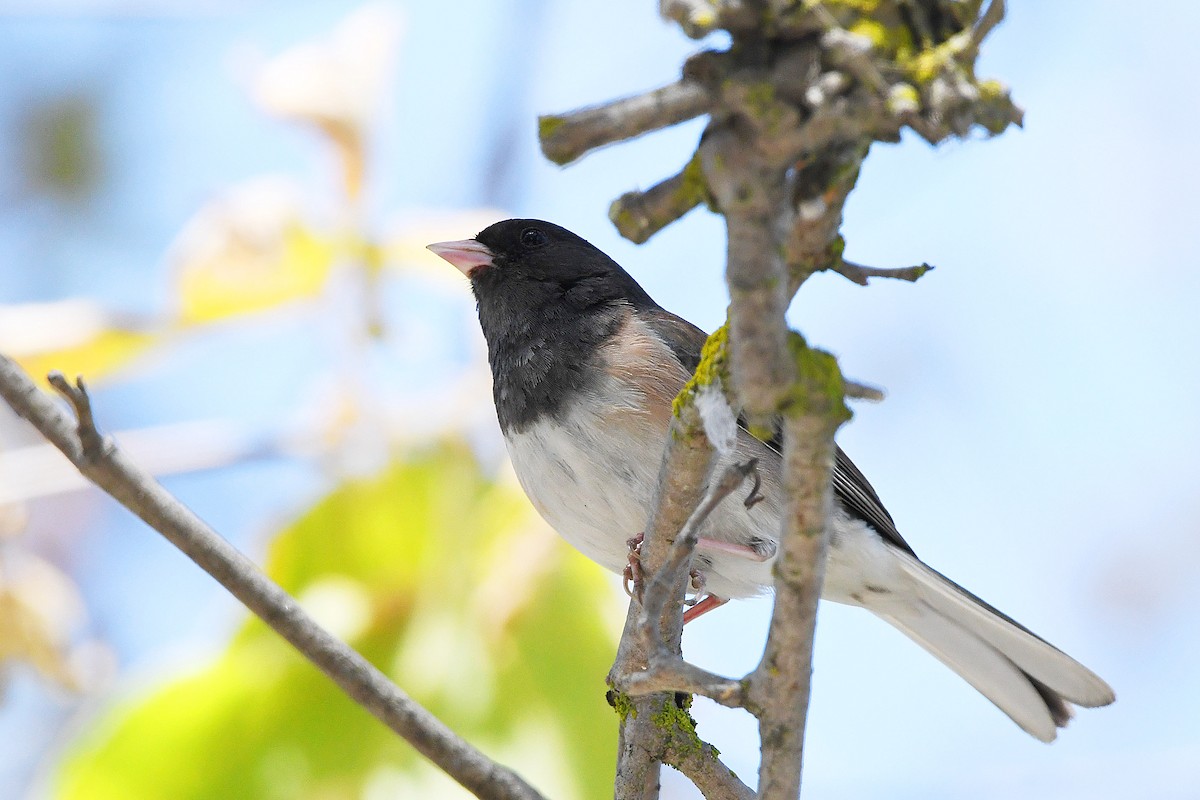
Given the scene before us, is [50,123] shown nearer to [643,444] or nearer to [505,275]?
[505,275]

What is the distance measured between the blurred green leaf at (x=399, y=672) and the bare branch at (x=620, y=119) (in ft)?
4.62

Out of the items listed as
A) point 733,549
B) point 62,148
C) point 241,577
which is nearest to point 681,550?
point 241,577

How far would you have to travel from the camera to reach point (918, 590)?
248 centimetres

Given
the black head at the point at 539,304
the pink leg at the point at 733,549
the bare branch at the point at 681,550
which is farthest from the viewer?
the black head at the point at 539,304

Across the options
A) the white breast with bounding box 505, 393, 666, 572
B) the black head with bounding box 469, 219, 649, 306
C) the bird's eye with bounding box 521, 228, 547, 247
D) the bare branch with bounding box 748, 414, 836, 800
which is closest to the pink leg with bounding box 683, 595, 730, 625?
the white breast with bounding box 505, 393, 666, 572

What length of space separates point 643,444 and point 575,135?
1327 millimetres

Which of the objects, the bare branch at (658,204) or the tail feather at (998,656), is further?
the tail feather at (998,656)

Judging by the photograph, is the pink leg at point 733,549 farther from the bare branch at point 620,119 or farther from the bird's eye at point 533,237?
the bare branch at point 620,119

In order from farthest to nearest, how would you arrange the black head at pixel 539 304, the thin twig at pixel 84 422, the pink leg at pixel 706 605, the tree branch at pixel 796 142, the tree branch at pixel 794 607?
1. the pink leg at pixel 706 605
2. the black head at pixel 539 304
3. the thin twig at pixel 84 422
4. the tree branch at pixel 794 607
5. the tree branch at pixel 796 142

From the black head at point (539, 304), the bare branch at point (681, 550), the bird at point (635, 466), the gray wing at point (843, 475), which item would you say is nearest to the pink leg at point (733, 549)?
the bird at point (635, 466)

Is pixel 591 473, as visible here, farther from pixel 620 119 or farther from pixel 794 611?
pixel 620 119

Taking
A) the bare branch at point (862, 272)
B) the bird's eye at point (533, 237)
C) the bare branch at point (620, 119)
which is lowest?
the bare branch at point (620, 119)

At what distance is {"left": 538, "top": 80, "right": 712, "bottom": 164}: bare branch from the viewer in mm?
831

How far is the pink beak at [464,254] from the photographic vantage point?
8.81ft
